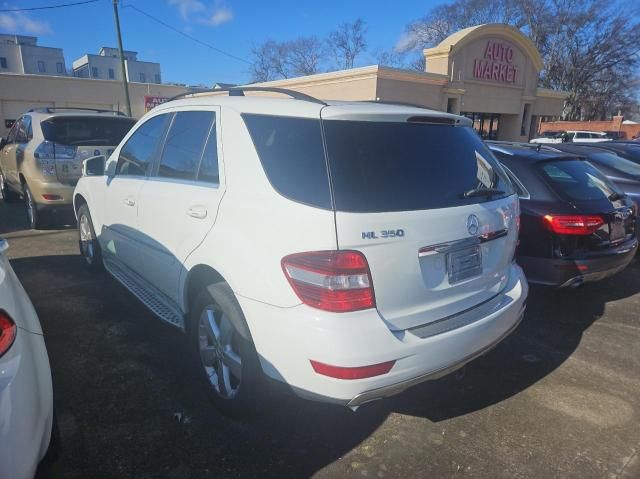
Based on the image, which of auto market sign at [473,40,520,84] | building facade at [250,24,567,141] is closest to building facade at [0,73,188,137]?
building facade at [250,24,567,141]

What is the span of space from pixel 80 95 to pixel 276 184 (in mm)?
32167

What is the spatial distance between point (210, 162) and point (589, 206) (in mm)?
3383

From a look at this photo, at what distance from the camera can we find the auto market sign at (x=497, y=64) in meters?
20.5

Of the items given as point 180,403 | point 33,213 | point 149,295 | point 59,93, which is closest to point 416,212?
point 180,403

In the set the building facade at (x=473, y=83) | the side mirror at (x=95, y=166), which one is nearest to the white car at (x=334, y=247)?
the side mirror at (x=95, y=166)

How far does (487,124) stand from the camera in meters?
24.3

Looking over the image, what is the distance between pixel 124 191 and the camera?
148 inches

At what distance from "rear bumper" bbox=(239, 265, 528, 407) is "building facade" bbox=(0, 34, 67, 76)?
7104 cm

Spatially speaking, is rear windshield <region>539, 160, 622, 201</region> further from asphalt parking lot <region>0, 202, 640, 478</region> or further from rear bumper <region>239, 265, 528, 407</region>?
rear bumper <region>239, 265, 528, 407</region>

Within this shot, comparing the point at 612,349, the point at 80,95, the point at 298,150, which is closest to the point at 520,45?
the point at 612,349

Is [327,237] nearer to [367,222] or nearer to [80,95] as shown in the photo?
[367,222]

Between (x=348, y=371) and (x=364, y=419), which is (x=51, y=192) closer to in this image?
(x=364, y=419)

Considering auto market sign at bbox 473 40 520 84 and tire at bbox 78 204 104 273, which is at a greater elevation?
auto market sign at bbox 473 40 520 84

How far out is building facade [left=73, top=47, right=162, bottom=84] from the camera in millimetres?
68312
